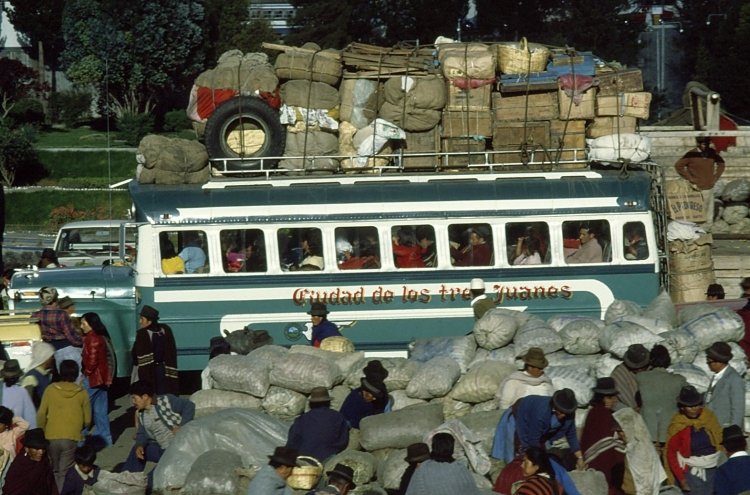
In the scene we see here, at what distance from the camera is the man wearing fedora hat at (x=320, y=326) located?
1554 centimetres

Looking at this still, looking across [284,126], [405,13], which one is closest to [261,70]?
[284,126]

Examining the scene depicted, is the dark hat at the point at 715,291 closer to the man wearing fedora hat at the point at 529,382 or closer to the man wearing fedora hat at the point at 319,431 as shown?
the man wearing fedora hat at the point at 529,382

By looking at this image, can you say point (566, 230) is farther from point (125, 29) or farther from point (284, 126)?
point (125, 29)

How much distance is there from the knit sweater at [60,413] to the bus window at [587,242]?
7.03 meters

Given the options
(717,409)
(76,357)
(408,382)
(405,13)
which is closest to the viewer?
(717,409)

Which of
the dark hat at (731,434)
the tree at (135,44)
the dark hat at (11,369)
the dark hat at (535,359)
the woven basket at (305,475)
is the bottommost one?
the woven basket at (305,475)

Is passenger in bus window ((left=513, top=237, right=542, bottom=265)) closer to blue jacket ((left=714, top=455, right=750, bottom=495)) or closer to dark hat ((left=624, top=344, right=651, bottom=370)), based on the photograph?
dark hat ((left=624, top=344, right=651, bottom=370))

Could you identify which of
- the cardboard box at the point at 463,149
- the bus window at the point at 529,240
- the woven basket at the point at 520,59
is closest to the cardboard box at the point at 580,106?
the woven basket at the point at 520,59

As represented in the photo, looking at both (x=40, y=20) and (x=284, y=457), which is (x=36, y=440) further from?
(x=40, y=20)

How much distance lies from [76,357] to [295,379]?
2678mm

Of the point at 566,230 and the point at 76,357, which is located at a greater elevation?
the point at 566,230

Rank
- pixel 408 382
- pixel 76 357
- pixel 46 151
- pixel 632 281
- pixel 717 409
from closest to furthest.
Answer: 1. pixel 717 409
2. pixel 408 382
3. pixel 76 357
4. pixel 632 281
5. pixel 46 151

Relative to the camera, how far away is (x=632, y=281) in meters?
17.0

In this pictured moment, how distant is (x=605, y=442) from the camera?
433 inches
